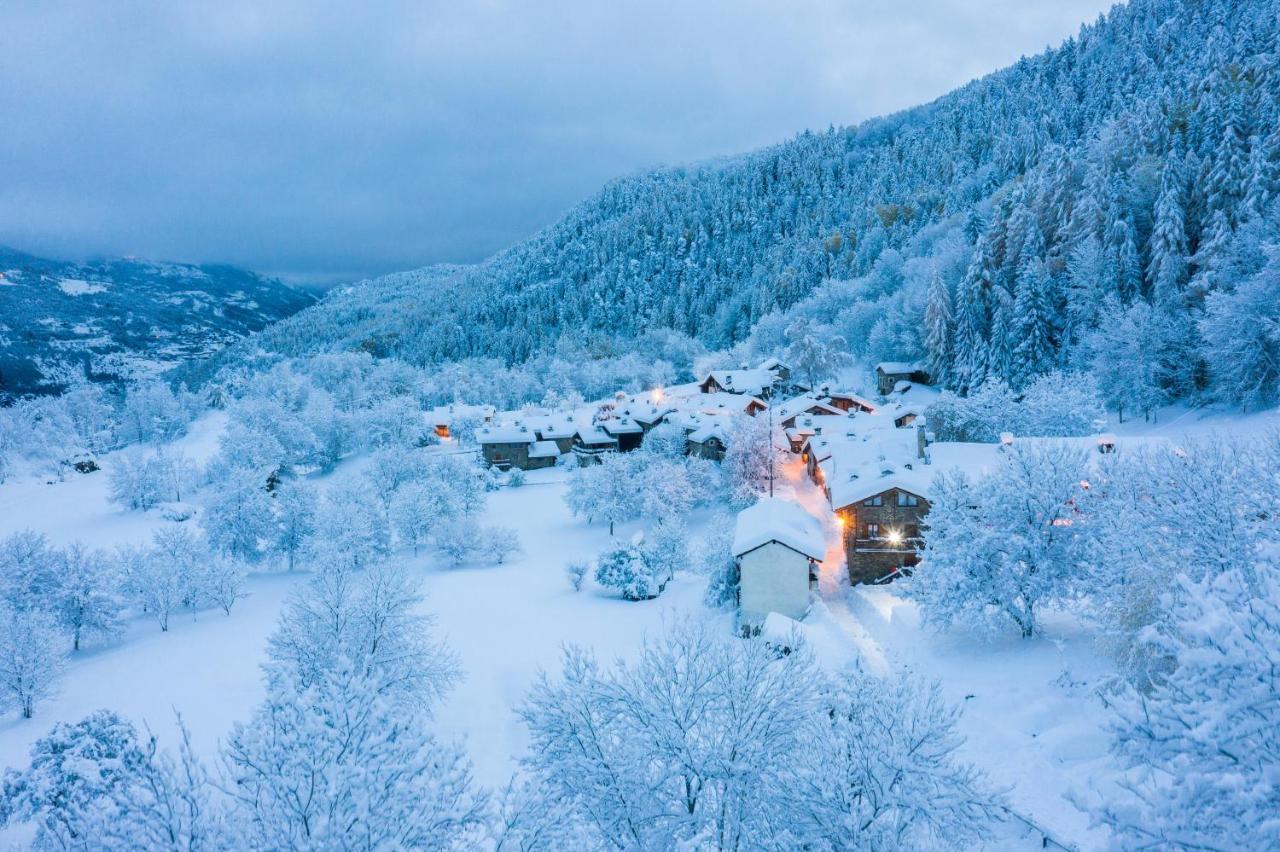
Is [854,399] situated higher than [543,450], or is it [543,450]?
[854,399]

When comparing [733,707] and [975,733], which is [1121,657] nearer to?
[975,733]

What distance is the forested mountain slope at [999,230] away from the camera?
47344 millimetres

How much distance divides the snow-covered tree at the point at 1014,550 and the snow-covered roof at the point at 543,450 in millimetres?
50819

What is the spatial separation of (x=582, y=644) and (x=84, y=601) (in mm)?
29139

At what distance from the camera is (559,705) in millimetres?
12609

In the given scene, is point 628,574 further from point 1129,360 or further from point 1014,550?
point 1129,360

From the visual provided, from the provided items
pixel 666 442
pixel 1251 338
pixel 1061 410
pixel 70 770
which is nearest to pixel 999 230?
pixel 1061 410

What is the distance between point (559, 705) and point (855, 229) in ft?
412

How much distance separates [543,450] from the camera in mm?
69375

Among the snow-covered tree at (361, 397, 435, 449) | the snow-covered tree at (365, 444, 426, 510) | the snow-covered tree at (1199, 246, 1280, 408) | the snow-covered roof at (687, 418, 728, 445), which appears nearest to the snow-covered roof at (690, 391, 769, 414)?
the snow-covered roof at (687, 418, 728, 445)

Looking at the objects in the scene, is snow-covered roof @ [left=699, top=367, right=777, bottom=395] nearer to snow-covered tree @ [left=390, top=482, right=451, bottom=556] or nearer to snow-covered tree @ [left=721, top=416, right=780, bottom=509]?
snow-covered tree @ [left=721, top=416, right=780, bottom=509]

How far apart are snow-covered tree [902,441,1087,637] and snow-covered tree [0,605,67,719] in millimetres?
36593

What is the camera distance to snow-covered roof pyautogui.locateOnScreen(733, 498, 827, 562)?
2955 cm

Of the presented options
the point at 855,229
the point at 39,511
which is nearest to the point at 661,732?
the point at 39,511
